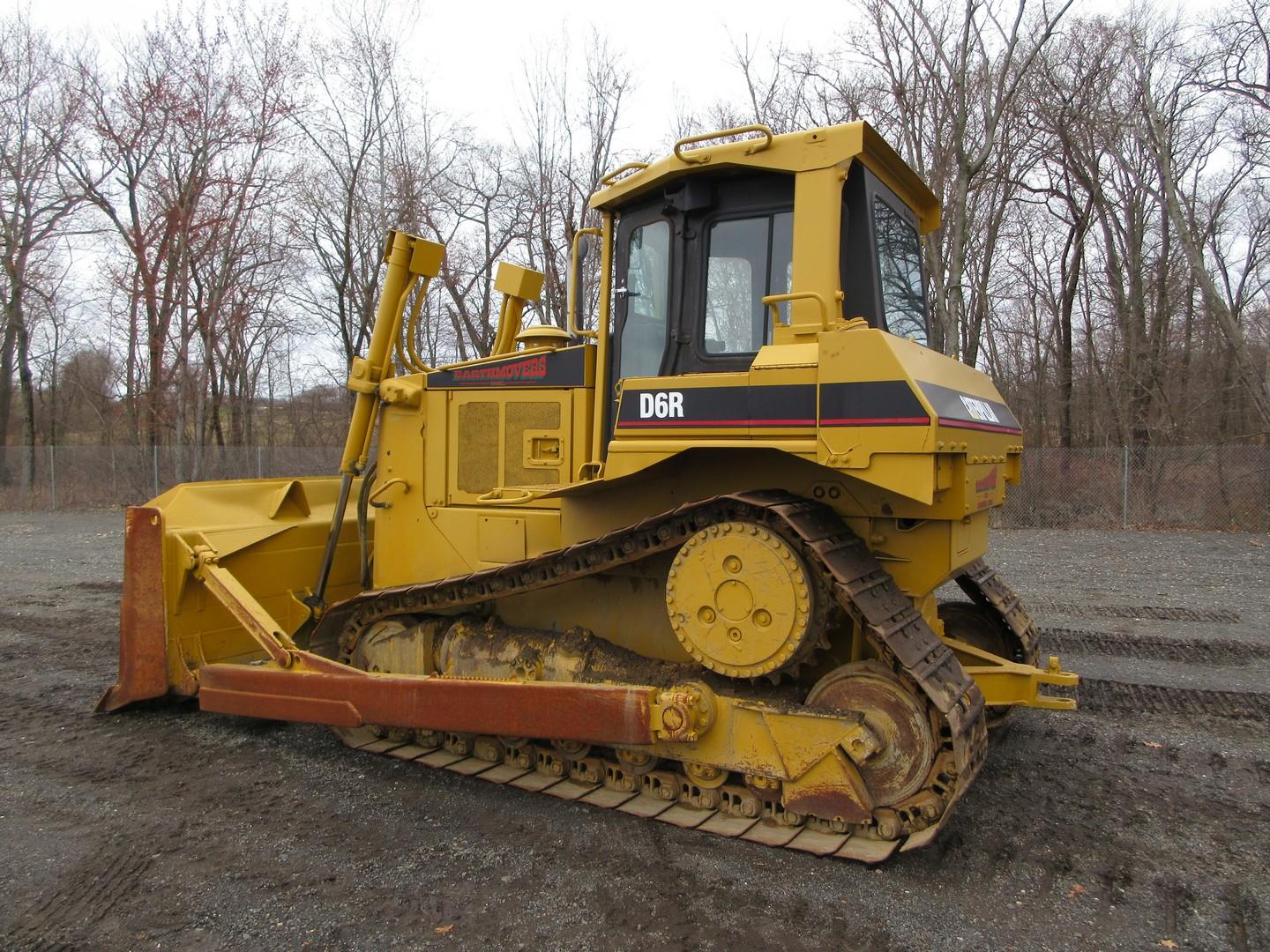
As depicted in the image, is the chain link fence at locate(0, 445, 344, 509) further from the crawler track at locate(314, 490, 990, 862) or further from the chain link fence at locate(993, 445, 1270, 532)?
the crawler track at locate(314, 490, 990, 862)

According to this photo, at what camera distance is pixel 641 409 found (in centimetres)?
394

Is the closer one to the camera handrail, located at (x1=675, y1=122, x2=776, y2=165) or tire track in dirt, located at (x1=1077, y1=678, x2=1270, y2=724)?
handrail, located at (x1=675, y1=122, x2=776, y2=165)

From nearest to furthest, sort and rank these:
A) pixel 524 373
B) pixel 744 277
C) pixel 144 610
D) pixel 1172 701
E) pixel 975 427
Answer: pixel 975 427, pixel 744 277, pixel 524 373, pixel 144 610, pixel 1172 701

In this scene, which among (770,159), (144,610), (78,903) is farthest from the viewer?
(144,610)

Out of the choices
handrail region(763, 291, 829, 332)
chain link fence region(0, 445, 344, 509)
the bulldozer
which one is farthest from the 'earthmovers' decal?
chain link fence region(0, 445, 344, 509)

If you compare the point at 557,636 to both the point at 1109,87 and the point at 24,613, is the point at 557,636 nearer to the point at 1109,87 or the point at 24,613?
the point at 24,613

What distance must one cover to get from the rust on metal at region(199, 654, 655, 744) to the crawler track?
40 centimetres

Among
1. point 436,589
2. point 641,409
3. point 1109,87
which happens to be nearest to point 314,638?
point 436,589

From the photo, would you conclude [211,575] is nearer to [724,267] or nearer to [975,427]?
[724,267]

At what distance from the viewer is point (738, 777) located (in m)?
3.99

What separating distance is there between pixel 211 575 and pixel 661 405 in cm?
298

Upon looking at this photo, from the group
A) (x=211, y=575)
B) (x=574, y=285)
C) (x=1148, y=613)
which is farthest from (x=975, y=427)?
(x=1148, y=613)

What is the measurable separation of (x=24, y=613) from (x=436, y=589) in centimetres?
634

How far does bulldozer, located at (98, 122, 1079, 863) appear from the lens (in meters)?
3.50
